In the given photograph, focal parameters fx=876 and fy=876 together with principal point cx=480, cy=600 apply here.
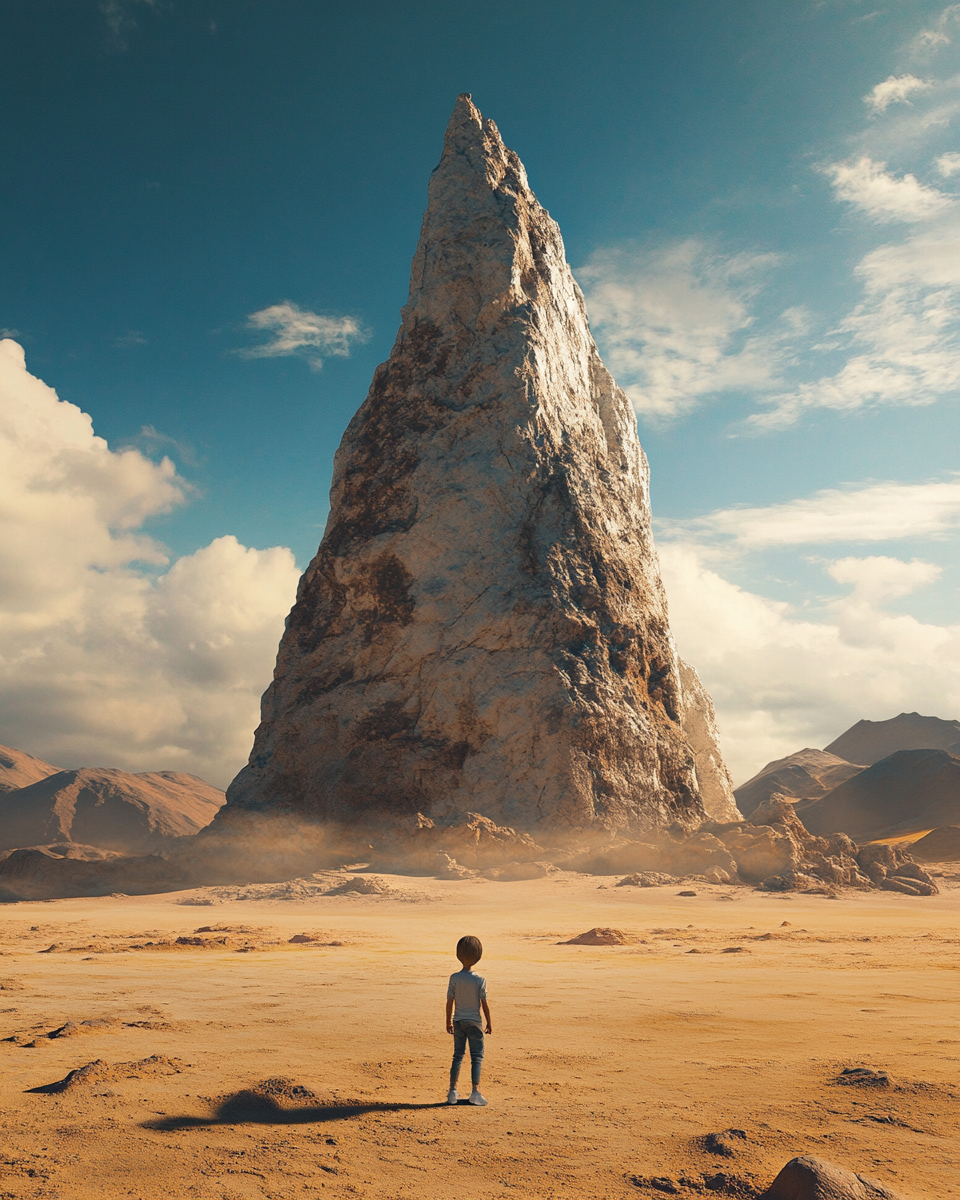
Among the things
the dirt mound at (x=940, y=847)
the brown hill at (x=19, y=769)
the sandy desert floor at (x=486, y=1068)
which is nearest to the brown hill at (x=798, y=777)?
the dirt mound at (x=940, y=847)

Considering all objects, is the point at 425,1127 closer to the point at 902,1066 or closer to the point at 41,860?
the point at 902,1066

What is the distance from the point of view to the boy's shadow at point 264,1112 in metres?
4.19

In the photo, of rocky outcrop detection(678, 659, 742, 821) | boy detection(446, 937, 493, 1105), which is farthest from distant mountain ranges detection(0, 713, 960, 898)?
boy detection(446, 937, 493, 1105)

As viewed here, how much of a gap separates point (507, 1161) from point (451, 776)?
22.0 m

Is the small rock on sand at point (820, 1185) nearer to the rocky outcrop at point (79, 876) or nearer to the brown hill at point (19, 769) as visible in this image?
the rocky outcrop at point (79, 876)

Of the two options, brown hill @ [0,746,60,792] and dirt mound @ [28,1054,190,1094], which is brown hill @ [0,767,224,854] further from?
dirt mound @ [28,1054,190,1094]

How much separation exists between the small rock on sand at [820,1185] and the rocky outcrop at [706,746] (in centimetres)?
2991

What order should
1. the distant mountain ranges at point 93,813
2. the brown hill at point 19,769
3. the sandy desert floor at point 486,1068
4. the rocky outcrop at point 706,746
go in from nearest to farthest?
the sandy desert floor at point 486,1068 → the rocky outcrop at point 706,746 → the distant mountain ranges at point 93,813 → the brown hill at point 19,769

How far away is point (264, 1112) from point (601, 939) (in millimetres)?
7504

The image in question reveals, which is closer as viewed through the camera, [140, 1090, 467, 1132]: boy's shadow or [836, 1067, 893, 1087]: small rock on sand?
[140, 1090, 467, 1132]: boy's shadow

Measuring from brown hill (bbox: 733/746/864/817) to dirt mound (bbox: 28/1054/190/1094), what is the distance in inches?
2395

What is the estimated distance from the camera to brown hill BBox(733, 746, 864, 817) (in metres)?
66.4

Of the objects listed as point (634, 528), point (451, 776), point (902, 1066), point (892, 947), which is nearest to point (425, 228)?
point (634, 528)

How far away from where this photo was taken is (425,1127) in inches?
167
